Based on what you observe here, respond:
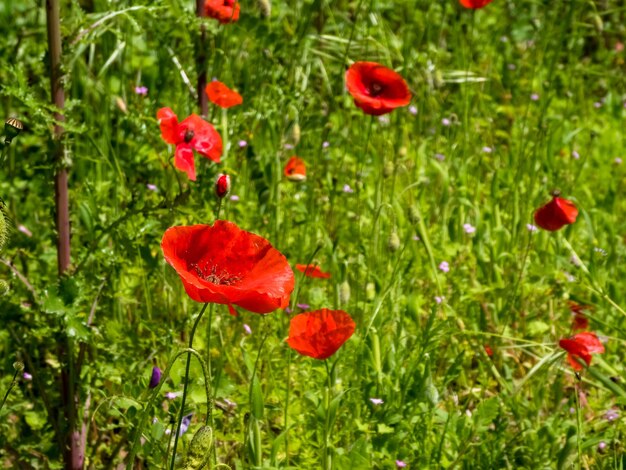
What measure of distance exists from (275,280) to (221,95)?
1.13m

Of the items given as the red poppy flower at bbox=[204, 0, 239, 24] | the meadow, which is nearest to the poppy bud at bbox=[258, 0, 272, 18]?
the meadow

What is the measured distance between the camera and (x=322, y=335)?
1706 millimetres

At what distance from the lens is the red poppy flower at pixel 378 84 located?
2475mm

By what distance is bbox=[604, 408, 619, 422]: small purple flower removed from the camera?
222cm

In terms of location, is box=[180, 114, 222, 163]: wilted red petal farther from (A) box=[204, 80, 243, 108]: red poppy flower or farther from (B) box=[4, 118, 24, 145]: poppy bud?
(B) box=[4, 118, 24, 145]: poppy bud

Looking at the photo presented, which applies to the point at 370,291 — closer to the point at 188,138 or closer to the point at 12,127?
the point at 188,138

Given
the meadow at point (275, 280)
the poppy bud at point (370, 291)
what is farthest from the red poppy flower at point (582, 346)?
the poppy bud at point (370, 291)

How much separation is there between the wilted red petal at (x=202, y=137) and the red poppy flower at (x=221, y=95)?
0.29 meters

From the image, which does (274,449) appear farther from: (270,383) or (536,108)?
(536,108)

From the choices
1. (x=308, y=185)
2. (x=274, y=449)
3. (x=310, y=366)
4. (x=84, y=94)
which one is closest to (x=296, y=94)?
(x=308, y=185)

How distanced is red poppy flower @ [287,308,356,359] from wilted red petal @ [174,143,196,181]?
53cm

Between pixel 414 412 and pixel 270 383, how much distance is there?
0.34 metres

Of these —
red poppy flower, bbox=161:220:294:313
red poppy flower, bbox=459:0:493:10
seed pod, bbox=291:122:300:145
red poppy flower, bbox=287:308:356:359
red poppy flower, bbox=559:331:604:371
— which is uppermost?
red poppy flower, bbox=161:220:294:313

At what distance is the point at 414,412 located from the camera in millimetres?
2105
